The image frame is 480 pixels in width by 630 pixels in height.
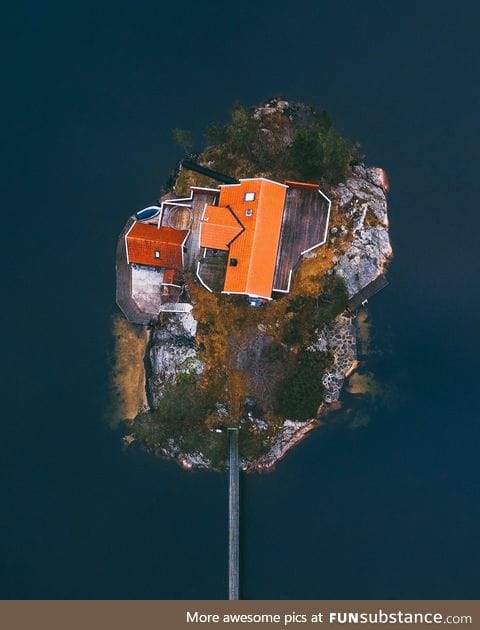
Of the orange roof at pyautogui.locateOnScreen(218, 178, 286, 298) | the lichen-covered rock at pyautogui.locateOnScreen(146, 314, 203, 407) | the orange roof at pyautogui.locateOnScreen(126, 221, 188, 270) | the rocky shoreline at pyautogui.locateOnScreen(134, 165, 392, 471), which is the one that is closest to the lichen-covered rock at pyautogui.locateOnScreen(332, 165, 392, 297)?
the rocky shoreline at pyautogui.locateOnScreen(134, 165, 392, 471)

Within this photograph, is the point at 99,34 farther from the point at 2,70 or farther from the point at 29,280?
the point at 29,280

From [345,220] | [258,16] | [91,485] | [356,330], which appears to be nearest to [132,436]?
[91,485]

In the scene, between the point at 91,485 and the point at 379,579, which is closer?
the point at 379,579

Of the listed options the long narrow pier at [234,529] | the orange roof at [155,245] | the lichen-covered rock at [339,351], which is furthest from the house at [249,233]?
the long narrow pier at [234,529]

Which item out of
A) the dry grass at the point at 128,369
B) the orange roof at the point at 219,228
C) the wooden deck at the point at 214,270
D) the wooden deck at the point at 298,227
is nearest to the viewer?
the orange roof at the point at 219,228

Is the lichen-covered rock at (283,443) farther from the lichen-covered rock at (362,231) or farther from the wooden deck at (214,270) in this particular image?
the wooden deck at (214,270)
